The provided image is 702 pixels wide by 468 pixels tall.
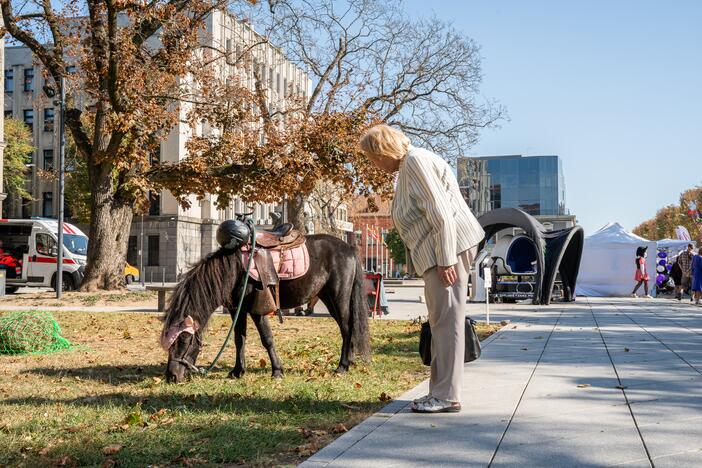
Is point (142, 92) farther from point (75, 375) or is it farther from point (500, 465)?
point (500, 465)

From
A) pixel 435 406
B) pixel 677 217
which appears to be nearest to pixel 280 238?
pixel 435 406

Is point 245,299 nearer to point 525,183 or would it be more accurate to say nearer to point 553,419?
point 553,419

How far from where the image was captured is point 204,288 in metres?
6.25

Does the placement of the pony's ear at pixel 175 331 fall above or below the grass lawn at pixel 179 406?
above

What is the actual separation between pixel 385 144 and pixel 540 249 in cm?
1896

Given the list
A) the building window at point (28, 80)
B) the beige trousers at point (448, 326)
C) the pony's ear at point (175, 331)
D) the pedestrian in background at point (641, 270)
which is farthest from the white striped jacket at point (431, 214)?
the building window at point (28, 80)

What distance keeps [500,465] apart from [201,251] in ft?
178

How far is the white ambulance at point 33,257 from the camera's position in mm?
30969

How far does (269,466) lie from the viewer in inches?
149

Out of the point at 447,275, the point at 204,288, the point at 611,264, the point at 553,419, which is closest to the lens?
the point at 553,419

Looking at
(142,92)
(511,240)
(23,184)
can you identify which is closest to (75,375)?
(142,92)

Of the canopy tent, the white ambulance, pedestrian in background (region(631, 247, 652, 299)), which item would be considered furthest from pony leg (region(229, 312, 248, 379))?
the white ambulance

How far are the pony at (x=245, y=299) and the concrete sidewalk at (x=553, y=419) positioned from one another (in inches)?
49.4

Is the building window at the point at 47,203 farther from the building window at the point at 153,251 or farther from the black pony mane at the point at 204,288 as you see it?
the black pony mane at the point at 204,288
